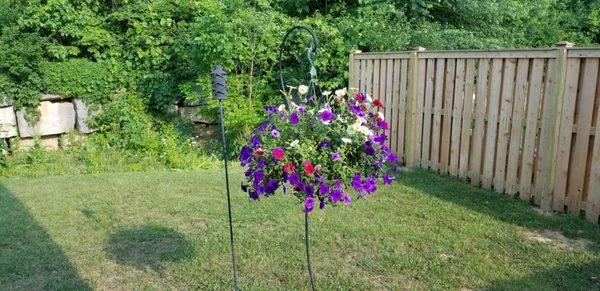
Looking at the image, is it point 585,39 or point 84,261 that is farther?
point 585,39

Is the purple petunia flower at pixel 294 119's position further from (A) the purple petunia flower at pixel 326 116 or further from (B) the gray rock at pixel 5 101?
(B) the gray rock at pixel 5 101

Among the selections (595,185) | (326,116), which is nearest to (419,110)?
(595,185)

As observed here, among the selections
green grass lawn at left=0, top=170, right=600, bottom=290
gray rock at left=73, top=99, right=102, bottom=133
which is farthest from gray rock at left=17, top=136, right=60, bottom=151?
green grass lawn at left=0, top=170, right=600, bottom=290

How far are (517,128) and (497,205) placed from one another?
0.76 m

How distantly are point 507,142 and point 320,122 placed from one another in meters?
2.99

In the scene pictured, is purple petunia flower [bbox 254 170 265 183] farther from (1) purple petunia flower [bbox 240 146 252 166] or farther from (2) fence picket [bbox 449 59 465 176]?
(2) fence picket [bbox 449 59 465 176]

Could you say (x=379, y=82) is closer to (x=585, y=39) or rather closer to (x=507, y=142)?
(x=507, y=142)

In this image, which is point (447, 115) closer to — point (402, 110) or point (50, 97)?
point (402, 110)

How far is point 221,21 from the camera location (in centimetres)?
686

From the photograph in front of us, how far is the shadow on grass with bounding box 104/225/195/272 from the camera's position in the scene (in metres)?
3.59

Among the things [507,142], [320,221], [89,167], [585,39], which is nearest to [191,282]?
[320,221]

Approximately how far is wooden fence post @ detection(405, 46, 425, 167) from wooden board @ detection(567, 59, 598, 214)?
2151 millimetres

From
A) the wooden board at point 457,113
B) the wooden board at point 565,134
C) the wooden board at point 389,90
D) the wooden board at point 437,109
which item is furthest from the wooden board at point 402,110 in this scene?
the wooden board at point 565,134

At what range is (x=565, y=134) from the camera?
4266 millimetres
